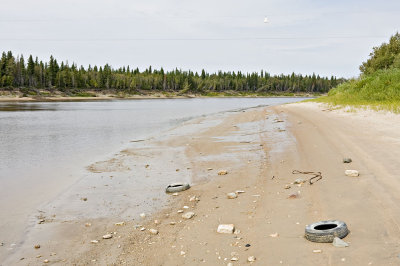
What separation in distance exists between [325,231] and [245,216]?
5.68 ft

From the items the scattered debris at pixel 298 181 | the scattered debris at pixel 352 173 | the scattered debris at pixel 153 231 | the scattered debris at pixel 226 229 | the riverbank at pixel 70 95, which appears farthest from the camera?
the riverbank at pixel 70 95

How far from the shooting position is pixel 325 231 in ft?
15.8

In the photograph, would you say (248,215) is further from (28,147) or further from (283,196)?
(28,147)

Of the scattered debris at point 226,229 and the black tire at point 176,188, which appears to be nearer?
the scattered debris at point 226,229

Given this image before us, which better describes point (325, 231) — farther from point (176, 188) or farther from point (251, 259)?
point (176, 188)

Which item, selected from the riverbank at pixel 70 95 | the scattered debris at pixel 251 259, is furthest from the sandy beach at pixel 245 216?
the riverbank at pixel 70 95

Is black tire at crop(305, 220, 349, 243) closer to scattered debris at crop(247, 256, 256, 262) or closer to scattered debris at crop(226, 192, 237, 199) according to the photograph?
scattered debris at crop(247, 256, 256, 262)

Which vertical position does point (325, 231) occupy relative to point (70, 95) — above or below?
below

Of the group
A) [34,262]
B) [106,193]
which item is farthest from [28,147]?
[34,262]

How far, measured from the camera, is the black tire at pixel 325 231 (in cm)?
477

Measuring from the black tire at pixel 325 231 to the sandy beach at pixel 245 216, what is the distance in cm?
10

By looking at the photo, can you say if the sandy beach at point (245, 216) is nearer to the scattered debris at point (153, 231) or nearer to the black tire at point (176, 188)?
the scattered debris at point (153, 231)

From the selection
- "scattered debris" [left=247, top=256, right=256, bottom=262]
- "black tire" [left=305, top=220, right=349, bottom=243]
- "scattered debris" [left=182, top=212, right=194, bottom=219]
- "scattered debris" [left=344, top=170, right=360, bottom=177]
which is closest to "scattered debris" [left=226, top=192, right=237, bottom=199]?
"scattered debris" [left=182, top=212, right=194, bottom=219]

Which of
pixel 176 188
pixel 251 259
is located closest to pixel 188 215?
pixel 176 188
